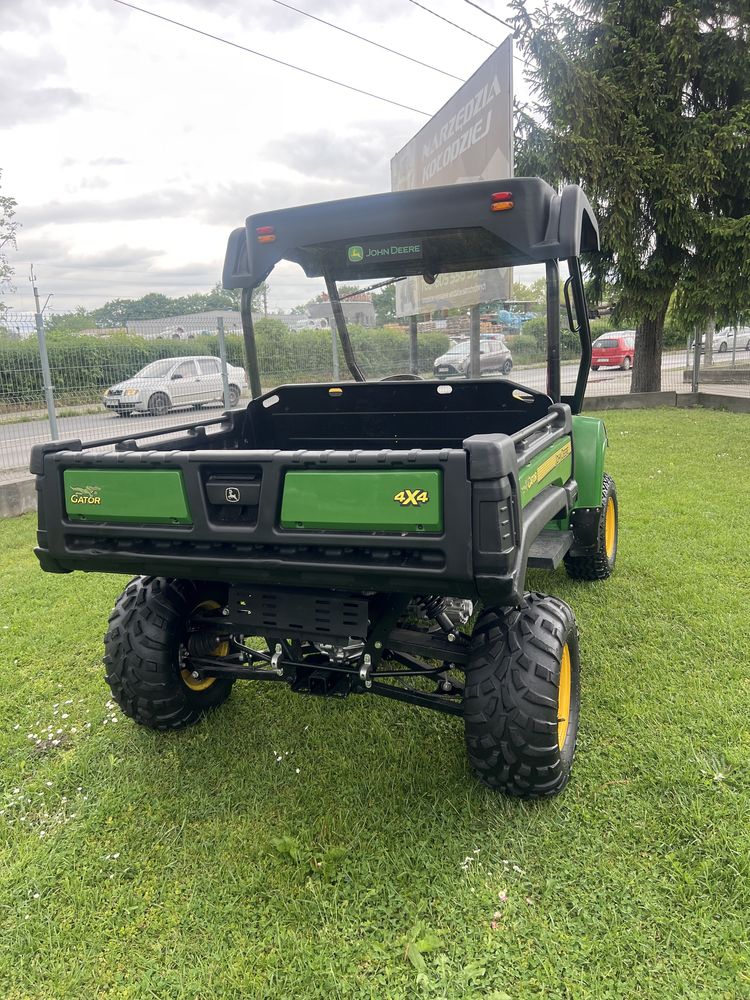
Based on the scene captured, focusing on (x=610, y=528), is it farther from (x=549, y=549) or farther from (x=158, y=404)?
(x=158, y=404)

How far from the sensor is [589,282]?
12.0 m

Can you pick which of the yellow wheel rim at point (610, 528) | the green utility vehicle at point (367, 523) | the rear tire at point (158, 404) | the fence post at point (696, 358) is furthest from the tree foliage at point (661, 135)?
the green utility vehicle at point (367, 523)

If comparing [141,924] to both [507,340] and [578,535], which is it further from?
[507,340]

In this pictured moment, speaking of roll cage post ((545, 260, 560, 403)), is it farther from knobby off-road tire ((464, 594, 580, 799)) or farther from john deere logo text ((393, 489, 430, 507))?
john deere logo text ((393, 489, 430, 507))

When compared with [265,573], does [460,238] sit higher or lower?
higher

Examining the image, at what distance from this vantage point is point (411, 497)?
189cm

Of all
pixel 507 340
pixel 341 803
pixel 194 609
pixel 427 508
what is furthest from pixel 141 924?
pixel 507 340

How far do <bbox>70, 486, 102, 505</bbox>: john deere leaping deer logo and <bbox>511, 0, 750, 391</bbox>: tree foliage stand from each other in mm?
10385

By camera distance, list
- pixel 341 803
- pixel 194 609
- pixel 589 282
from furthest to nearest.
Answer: pixel 589 282 < pixel 194 609 < pixel 341 803

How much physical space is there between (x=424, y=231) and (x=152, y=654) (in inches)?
77.4

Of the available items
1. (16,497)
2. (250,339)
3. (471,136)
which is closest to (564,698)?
(250,339)

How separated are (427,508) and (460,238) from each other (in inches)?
61.3

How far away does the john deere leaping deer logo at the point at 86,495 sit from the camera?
2281mm

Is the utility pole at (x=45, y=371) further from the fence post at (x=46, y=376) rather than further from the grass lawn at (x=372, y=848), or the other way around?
the grass lawn at (x=372, y=848)
